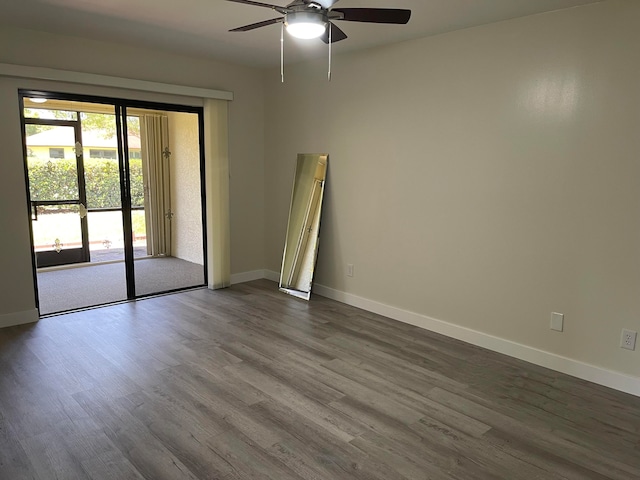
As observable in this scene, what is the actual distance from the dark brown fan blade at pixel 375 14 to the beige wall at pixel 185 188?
3.01 meters

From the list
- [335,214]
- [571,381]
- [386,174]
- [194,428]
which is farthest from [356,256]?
[194,428]

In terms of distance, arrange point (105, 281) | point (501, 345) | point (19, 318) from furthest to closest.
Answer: point (105, 281)
point (19, 318)
point (501, 345)

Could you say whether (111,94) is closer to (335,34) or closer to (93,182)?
(93,182)

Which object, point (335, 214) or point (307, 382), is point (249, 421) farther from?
point (335, 214)

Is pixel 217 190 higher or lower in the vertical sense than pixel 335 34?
lower

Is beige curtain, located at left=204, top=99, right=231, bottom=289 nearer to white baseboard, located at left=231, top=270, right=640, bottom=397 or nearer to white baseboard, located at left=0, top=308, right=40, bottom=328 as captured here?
white baseboard, located at left=231, top=270, right=640, bottom=397

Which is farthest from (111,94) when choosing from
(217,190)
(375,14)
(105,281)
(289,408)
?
(289,408)

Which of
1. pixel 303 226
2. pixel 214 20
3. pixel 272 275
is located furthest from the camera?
pixel 272 275

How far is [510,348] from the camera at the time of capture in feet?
11.3

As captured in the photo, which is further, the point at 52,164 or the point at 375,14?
the point at 52,164

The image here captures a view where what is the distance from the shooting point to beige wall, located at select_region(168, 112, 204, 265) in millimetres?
4953

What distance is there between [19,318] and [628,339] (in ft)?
15.9

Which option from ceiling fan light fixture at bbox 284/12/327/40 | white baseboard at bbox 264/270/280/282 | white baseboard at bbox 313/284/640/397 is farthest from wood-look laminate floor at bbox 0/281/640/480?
ceiling fan light fixture at bbox 284/12/327/40

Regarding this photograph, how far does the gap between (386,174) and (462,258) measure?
1076mm
